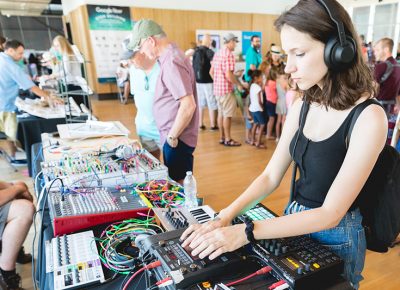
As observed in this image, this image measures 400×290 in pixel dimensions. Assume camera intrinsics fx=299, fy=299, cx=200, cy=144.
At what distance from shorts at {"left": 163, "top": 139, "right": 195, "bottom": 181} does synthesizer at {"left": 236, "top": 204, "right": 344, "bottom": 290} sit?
1.19 metres

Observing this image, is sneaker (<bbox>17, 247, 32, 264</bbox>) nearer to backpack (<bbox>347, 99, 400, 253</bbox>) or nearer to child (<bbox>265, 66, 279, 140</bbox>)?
backpack (<bbox>347, 99, 400, 253</bbox>)

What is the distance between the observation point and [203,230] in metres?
0.81

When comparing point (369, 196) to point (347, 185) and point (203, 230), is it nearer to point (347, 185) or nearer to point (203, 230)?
point (347, 185)

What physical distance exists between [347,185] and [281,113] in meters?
3.70

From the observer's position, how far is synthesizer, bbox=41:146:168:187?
1355 mm

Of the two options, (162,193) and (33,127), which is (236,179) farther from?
(33,127)

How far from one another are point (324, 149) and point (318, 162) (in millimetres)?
45

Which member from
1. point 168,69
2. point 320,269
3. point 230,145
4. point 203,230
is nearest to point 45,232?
point 203,230

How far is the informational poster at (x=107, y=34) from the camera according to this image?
777 centimetres

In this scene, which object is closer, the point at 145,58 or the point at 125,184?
the point at 125,184

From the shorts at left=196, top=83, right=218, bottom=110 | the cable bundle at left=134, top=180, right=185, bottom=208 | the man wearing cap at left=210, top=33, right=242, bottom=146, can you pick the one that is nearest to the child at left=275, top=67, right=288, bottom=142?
the man wearing cap at left=210, top=33, right=242, bottom=146

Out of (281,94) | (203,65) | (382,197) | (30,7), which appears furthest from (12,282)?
(30,7)

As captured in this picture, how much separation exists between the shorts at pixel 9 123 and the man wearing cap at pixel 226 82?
2653mm

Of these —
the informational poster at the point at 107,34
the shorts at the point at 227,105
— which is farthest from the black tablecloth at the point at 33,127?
the informational poster at the point at 107,34
